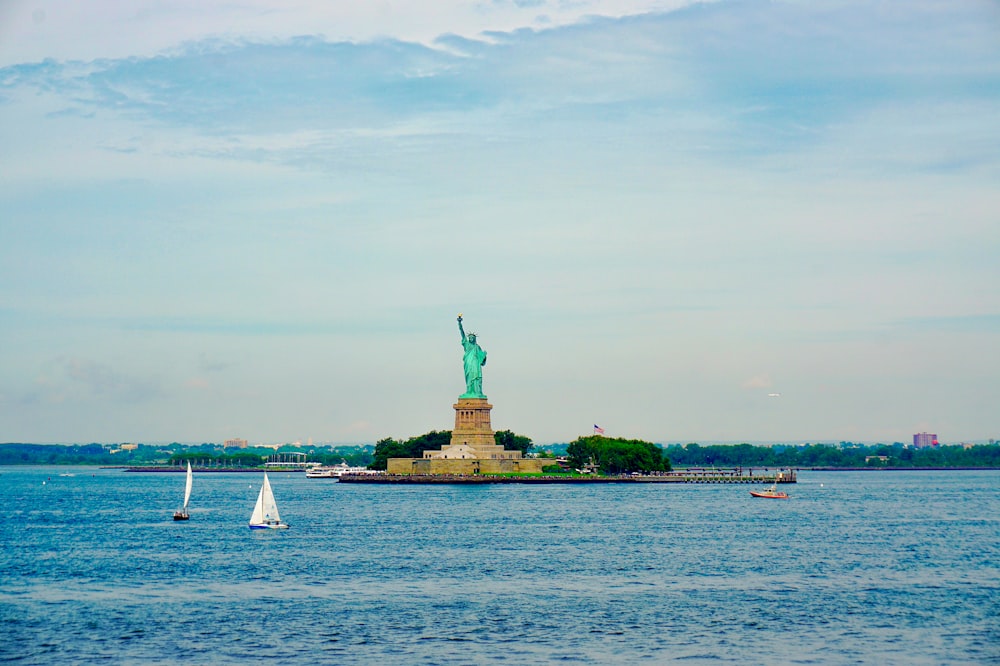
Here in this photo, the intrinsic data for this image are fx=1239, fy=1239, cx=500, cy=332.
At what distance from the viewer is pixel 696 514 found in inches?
3366

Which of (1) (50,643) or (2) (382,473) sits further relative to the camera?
(2) (382,473)

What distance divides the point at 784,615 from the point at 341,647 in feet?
48.7

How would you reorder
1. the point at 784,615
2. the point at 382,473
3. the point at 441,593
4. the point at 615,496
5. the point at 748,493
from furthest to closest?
Answer: the point at 382,473
the point at 748,493
the point at 615,496
the point at 441,593
the point at 784,615

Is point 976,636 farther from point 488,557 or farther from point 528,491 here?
point 528,491

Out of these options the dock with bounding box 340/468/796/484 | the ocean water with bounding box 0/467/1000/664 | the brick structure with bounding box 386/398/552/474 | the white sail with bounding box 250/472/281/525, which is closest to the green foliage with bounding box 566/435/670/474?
the dock with bounding box 340/468/796/484

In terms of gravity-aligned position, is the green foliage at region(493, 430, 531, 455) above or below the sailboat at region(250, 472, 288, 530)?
above

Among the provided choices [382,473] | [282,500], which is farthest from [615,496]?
[382,473]

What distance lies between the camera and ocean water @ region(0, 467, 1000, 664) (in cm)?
3553

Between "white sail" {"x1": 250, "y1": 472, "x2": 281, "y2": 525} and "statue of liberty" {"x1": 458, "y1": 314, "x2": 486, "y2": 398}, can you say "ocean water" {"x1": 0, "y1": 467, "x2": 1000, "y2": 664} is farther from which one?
"statue of liberty" {"x1": 458, "y1": 314, "x2": 486, "y2": 398}

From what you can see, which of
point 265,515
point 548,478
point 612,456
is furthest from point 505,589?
point 612,456

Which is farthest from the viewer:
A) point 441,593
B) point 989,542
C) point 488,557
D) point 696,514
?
point 696,514

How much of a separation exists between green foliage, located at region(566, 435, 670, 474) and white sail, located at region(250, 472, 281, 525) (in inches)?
2912

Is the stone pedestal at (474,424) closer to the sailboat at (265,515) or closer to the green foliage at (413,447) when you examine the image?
the green foliage at (413,447)

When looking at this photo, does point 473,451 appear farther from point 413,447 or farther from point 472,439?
point 413,447
